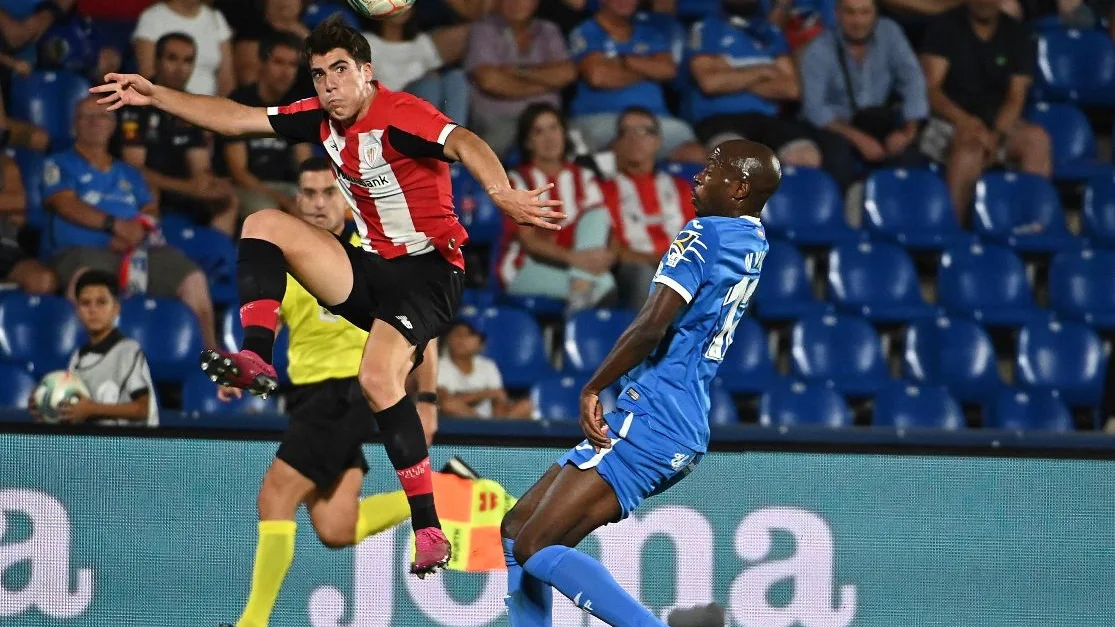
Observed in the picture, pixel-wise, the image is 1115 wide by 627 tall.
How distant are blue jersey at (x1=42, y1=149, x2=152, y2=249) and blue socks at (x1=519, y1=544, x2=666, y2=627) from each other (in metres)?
4.88

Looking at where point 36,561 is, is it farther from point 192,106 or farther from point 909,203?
point 909,203

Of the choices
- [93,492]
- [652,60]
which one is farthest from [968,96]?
[93,492]

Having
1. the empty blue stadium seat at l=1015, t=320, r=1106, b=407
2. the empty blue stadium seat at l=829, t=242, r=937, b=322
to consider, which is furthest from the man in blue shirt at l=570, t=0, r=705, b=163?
the empty blue stadium seat at l=1015, t=320, r=1106, b=407

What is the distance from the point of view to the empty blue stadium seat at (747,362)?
9.24m

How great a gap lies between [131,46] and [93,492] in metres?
4.51

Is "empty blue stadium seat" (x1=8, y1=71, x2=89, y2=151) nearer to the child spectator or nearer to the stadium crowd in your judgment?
the stadium crowd

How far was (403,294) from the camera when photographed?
225 inches

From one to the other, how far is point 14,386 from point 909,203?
18.5 feet

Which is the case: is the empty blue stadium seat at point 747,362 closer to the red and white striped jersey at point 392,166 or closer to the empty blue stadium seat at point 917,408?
the empty blue stadium seat at point 917,408

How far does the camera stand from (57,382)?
719 centimetres

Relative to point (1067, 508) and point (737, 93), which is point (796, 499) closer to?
point (1067, 508)

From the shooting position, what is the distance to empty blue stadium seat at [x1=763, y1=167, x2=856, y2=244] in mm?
10328

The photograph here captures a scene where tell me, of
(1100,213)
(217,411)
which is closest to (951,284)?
(1100,213)

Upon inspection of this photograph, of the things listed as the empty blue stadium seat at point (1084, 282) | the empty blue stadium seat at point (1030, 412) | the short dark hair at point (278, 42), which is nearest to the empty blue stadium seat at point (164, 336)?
the short dark hair at point (278, 42)
